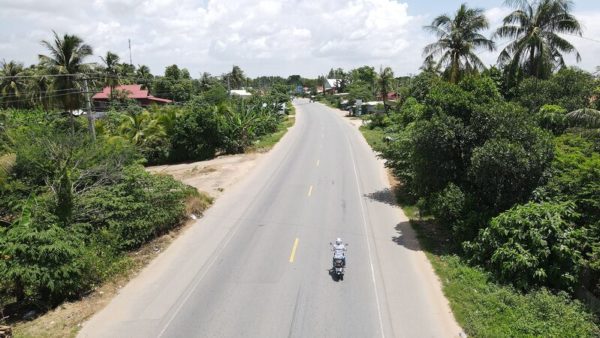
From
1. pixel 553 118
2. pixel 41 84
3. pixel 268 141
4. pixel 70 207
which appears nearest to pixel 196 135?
pixel 268 141

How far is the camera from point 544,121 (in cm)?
2433

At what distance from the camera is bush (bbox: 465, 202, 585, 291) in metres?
13.6

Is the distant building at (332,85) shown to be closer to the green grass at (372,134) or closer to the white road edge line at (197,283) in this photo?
the green grass at (372,134)

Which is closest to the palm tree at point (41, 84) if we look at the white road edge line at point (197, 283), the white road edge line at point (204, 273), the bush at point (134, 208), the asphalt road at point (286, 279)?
the bush at point (134, 208)

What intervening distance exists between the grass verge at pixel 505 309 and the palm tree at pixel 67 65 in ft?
97.2

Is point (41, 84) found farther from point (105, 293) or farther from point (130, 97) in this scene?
point (105, 293)

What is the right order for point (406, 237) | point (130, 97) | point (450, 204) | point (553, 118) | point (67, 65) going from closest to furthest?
1. point (450, 204)
2. point (406, 237)
3. point (553, 118)
4. point (67, 65)
5. point (130, 97)

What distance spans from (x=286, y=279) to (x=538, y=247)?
8321mm

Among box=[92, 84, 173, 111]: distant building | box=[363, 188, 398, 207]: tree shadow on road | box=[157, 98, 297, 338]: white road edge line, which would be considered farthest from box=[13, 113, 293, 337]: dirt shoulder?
box=[92, 84, 173, 111]: distant building

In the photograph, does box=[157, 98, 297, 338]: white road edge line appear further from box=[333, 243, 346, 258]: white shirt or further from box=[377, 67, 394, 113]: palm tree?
box=[377, 67, 394, 113]: palm tree

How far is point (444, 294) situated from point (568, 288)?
363 centimetres

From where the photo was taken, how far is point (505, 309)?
12.6 m

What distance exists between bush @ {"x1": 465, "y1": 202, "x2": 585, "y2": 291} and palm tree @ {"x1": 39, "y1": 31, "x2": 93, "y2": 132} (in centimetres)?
3045

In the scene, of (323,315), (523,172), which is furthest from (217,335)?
(523,172)
